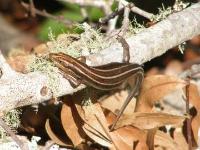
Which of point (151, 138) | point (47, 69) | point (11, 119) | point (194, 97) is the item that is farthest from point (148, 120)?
point (11, 119)

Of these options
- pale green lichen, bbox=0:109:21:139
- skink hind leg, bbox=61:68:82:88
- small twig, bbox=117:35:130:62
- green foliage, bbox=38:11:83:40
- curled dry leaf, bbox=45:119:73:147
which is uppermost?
green foliage, bbox=38:11:83:40

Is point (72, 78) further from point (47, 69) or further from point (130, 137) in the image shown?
point (130, 137)

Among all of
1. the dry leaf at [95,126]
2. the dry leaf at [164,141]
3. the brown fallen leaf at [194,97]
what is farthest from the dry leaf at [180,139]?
the dry leaf at [95,126]

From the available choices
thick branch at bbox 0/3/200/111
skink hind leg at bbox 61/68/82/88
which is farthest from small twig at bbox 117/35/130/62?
skink hind leg at bbox 61/68/82/88

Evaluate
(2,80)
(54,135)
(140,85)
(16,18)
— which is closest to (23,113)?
(54,135)

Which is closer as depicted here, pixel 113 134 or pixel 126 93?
pixel 113 134

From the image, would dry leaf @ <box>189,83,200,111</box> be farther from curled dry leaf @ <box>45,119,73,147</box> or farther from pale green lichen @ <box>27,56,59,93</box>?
pale green lichen @ <box>27,56,59,93</box>

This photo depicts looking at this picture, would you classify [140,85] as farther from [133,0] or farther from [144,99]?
[133,0]
